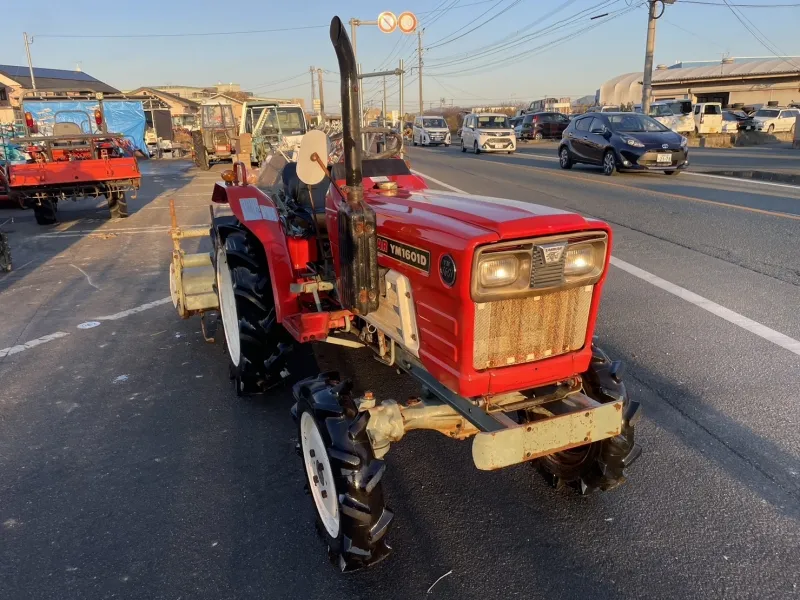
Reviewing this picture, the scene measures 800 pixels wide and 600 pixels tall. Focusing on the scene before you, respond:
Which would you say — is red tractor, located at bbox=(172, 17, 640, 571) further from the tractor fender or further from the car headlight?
the car headlight

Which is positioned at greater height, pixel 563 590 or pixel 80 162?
pixel 80 162

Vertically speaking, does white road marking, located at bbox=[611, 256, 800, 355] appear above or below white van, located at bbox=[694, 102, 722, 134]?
below

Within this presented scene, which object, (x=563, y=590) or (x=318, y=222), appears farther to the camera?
(x=318, y=222)

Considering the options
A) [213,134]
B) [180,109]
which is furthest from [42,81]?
[213,134]

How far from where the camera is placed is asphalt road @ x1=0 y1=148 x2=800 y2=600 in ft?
8.07

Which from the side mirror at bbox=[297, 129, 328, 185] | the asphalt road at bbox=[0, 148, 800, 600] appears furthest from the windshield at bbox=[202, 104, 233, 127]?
the side mirror at bbox=[297, 129, 328, 185]

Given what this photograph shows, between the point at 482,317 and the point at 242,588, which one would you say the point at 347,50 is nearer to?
the point at 482,317

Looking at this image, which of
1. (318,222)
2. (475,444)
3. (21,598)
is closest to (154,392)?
(318,222)

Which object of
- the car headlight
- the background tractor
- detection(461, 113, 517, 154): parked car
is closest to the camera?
the car headlight

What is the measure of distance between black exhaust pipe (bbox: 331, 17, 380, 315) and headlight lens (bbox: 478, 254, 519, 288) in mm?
609

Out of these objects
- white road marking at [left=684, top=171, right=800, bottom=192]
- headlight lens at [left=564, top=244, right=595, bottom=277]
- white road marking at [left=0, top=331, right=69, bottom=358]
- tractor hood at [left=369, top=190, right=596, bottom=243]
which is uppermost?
tractor hood at [left=369, top=190, right=596, bottom=243]

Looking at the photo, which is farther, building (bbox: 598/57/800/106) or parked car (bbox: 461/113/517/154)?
building (bbox: 598/57/800/106)

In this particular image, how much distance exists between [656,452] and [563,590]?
1.21 meters

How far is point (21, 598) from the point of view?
7.89 ft
